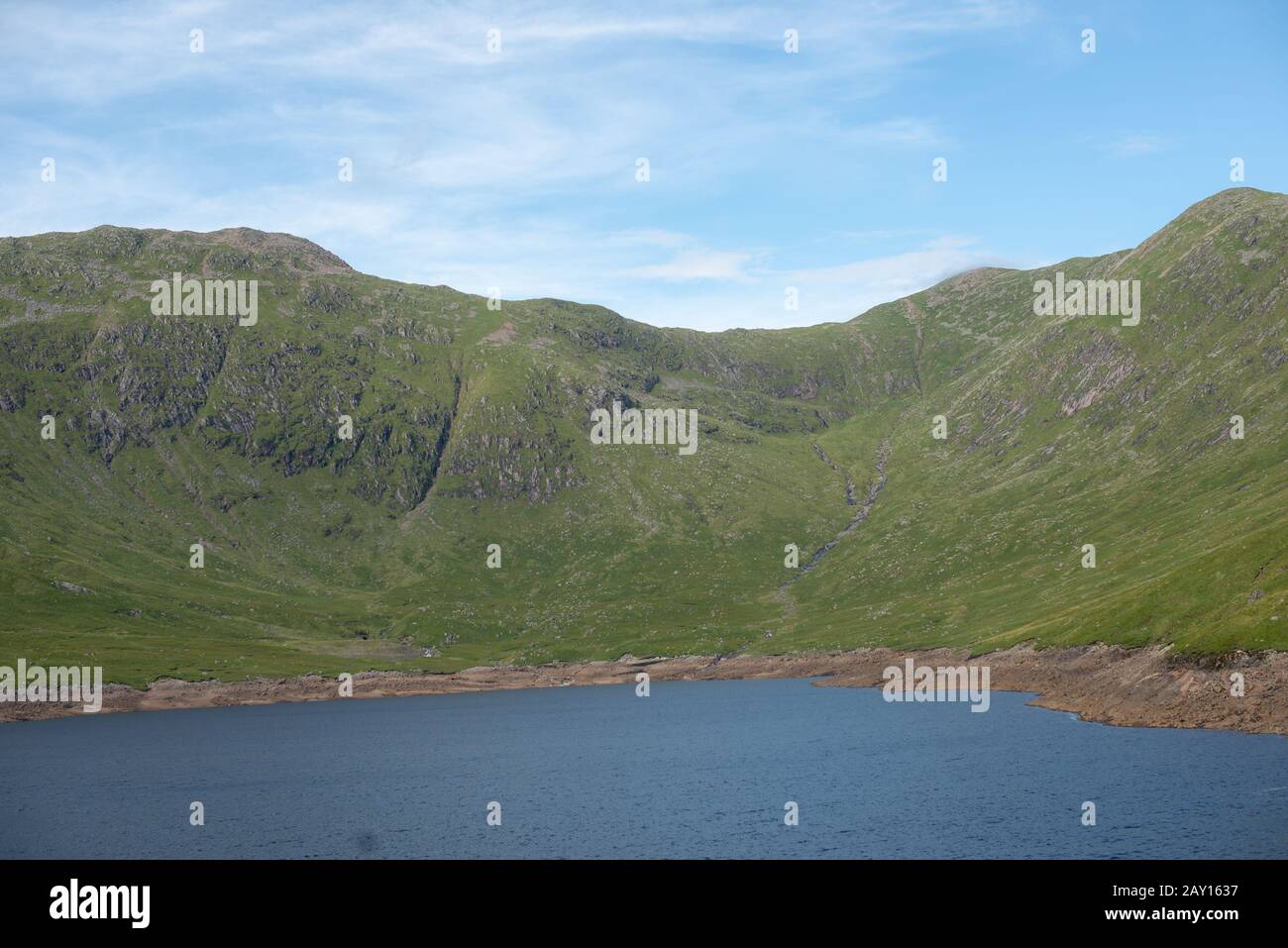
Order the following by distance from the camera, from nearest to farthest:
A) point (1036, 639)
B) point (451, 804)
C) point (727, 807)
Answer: point (727, 807) → point (451, 804) → point (1036, 639)

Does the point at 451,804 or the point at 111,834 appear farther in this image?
the point at 451,804

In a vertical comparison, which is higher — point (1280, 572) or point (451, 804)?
point (1280, 572)

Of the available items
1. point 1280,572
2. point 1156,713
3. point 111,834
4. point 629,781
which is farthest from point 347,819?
point 1280,572
